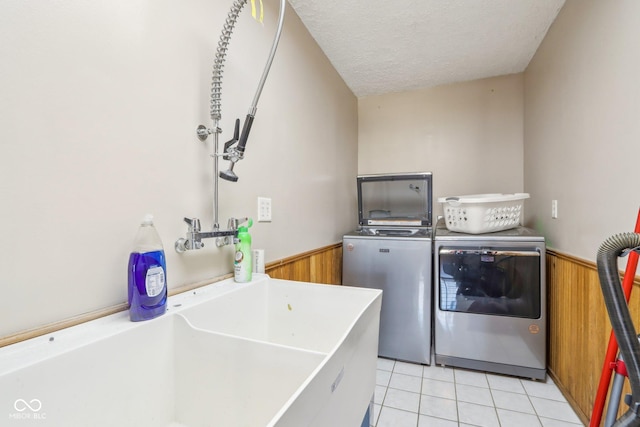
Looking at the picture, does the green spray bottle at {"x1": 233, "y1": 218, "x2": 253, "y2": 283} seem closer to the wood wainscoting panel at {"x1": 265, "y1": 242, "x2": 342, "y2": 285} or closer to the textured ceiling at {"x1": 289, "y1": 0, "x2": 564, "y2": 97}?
the wood wainscoting panel at {"x1": 265, "y1": 242, "x2": 342, "y2": 285}

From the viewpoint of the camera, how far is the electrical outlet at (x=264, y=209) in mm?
1343

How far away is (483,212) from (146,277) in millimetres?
1921

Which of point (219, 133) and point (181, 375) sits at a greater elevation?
point (219, 133)

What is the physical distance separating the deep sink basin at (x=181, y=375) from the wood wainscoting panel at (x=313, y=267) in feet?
1.87

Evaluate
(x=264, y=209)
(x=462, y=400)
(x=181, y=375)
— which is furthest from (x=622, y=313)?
(x=462, y=400)

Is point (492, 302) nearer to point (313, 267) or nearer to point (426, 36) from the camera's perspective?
point (313, 267)

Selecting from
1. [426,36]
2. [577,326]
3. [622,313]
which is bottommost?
[577,326]

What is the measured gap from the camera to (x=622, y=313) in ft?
1.97

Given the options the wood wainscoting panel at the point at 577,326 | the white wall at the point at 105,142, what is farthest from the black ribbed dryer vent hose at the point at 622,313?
the white wall at the point at 105,142

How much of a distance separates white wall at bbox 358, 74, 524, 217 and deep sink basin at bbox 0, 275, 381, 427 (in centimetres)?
212

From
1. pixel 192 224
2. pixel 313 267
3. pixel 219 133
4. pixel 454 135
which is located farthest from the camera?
pixel 454 135

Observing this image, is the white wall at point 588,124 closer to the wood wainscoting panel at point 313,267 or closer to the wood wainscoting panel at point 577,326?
the wood wainscoting panel at point 577,326

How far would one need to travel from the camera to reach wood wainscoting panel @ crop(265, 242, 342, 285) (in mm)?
1495

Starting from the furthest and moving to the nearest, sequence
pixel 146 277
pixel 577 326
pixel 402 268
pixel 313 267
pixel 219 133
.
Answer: pixel 402 268
pixel 313 267
pixel 577 326
pixel 219 133
pixel 146 277
